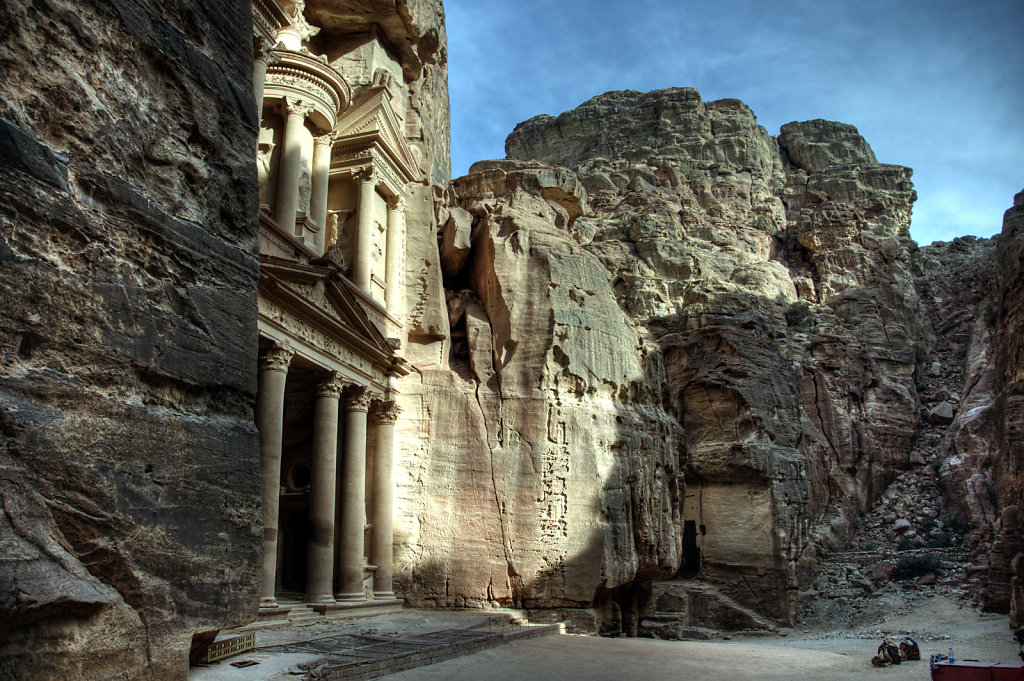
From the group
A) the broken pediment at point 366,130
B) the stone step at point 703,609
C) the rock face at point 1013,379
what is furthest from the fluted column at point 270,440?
the rock face at point 1013,379

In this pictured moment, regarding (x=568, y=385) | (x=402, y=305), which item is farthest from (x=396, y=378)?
(x=568, y=385)

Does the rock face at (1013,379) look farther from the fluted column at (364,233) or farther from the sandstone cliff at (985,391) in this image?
the fluted column at (364,233)

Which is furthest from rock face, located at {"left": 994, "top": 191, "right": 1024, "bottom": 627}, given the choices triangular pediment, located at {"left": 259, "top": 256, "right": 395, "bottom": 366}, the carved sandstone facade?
triangular pediment, located at {"left": 259, "top": 256, "right": 395, "bottom": 366}

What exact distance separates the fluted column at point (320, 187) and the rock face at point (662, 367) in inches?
171

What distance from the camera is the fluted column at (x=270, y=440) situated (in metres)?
15.1

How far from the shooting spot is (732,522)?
34.0 m

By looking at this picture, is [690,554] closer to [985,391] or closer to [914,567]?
[914,567]

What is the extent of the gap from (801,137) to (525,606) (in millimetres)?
68587

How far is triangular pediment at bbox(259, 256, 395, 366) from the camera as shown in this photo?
16.0 metres

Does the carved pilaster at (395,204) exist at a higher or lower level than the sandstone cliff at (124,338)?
higher

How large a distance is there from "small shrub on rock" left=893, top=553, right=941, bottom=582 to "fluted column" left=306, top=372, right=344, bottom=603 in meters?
27.7

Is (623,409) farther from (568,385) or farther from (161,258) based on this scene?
(161,258)

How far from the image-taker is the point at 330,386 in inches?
723

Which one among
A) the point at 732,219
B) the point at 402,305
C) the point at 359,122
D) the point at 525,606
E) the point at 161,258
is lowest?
the point at 525,606
